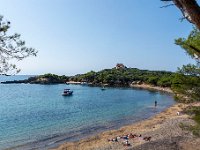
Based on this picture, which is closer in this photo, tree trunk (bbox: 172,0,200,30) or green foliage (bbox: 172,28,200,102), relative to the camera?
tree trunk (bbox: 172,0,200,30)

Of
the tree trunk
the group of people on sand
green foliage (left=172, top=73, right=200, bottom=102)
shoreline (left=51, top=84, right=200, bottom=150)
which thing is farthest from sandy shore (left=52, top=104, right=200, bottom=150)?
the tree trunk

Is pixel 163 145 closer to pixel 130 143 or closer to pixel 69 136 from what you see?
pixel 130 143

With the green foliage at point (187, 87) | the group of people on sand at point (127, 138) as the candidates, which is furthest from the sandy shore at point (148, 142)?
the green foliage at point (187, 87)

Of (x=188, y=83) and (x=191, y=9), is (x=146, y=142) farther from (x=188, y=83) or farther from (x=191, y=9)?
(x=191, y=9)

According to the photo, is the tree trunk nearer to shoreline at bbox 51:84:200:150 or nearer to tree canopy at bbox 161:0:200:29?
tree canopy at bbox 161:0:200:29

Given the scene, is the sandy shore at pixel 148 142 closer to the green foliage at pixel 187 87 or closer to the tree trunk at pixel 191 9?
the green foliage at pixel 187 87

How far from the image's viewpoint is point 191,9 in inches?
161

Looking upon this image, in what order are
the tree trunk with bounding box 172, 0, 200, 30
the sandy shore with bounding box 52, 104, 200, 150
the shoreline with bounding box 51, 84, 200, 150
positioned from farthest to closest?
the shoreline with bounding box 51, 84, 200, 150, the sandy shore with bounding box 52, 104, 200, 150, the tree trunk with bounding box 172, 0, 200, 30

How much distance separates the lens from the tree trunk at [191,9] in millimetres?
4070

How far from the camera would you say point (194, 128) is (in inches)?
787

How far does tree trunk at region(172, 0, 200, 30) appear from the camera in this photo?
13.4ft

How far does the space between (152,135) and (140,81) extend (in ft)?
447

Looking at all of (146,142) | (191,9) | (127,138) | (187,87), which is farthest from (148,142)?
(191,9)

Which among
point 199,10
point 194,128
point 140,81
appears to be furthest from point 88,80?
point 199,10
